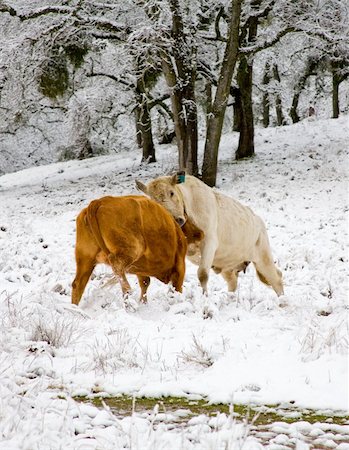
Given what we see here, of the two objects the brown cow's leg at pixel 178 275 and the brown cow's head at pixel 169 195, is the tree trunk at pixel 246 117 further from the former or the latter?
the brown cow's leg at pixel 178 275

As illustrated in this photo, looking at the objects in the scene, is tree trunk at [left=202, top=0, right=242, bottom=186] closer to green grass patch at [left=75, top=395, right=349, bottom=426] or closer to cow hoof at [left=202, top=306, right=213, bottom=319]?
cow hoof at [left=202, top=306, right=213, bottom=319]

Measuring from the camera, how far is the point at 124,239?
5.30 metres

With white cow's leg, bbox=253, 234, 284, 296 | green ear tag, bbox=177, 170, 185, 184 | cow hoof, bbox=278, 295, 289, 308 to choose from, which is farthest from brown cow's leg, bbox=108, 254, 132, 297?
white cow's leg, bbox=253, 234, 284, 296

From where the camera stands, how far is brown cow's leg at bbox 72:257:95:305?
5.48m

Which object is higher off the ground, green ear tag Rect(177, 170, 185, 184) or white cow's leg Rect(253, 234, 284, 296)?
green ear tag Rect(177, 170, 185, 184)

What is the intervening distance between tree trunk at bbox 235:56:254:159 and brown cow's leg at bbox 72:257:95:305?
16.6 meters

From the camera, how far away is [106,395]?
2770mm

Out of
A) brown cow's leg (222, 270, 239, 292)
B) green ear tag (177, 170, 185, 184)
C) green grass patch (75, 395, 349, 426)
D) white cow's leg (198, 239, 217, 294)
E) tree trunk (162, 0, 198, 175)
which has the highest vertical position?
tree trunk (162, 0, 198, 175)

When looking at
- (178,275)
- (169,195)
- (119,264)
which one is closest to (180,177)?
(169,195)

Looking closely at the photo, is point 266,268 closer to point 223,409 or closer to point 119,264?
point 119,264

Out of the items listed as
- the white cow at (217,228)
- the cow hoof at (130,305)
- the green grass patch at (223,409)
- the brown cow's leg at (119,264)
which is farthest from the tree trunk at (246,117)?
the green grass patch at (223,409)

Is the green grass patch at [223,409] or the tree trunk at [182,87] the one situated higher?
the tree trunk at [182,87]

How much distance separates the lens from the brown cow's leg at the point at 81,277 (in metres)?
5.48

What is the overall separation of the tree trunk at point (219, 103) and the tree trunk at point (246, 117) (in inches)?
160
